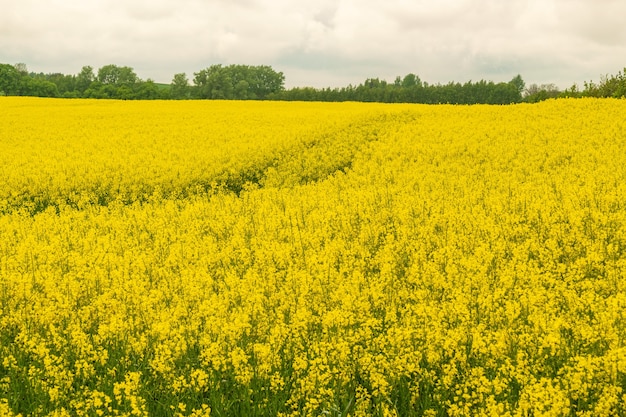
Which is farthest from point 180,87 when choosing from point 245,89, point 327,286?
point 327,286

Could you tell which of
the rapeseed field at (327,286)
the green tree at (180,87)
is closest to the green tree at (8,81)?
the green tree at (180,87)

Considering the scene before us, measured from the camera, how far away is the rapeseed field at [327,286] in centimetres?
456

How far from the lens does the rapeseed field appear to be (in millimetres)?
4559

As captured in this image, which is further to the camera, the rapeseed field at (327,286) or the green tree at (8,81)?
the green tree at (8,81)

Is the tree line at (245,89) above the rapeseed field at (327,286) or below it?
above

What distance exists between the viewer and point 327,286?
261 inches

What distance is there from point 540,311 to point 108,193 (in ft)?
43.4

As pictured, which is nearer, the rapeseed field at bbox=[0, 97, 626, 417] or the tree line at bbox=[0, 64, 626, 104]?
the rapeseed field at bbox=[0, 97, 626, 417]

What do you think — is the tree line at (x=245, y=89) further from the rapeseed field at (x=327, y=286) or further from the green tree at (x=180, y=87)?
the rapeseed field at (x=327, y=286)

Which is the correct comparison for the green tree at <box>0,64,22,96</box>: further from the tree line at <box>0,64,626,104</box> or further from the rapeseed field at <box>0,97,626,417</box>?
the rapeseed field at <box>0,97,626,417</box>

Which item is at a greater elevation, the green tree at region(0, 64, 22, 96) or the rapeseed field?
the green tree at region(0, 64, 22, 96)

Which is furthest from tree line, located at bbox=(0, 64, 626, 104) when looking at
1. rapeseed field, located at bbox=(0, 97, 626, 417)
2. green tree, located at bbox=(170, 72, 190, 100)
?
rapeseed field, located at bbox=(0, 97, 626, 417)

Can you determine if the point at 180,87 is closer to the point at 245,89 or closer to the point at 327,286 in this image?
the point at 245,89

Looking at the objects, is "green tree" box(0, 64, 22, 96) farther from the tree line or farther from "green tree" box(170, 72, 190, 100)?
"green tree" box(170, 72, 190, 100)
